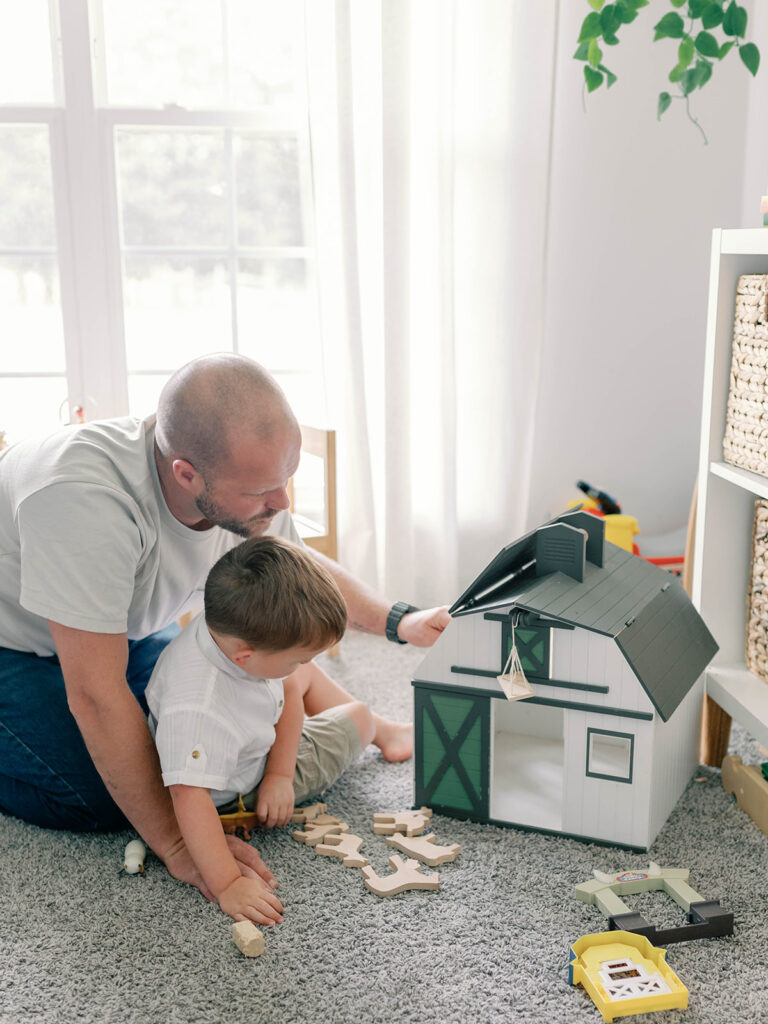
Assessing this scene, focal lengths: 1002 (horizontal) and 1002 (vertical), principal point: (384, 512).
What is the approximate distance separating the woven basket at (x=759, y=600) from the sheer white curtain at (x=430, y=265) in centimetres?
86

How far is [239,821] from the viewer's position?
4.48 ft

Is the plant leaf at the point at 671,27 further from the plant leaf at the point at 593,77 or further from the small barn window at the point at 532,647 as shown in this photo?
the small barn window at the point at 532,647

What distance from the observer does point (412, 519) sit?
236 cm

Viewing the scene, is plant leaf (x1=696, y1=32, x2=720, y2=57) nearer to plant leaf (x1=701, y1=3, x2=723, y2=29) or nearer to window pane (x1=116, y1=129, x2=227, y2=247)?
plant leaf (x1=701, y1=3, x2=723, y2=29)

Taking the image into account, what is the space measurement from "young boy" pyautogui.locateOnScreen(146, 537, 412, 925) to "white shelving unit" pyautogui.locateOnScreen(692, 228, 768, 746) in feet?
2.18

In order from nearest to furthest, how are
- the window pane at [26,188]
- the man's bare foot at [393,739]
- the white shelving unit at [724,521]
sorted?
the white shelving unit at [724,521], the man's bare foot at [393,739], the window pane at [26,188]

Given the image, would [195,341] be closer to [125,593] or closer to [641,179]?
[641,179]

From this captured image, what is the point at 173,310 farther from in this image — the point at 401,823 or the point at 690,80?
the point at 401,823

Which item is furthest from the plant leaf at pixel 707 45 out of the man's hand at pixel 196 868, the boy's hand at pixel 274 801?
the man's hand at pixel 196 868

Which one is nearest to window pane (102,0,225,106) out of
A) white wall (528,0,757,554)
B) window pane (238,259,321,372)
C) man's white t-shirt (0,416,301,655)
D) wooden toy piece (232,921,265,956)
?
window pane (238,259,321,372)

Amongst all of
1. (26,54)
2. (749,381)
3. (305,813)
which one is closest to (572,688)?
(305,813)

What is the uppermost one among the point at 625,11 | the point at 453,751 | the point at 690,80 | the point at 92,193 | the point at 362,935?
the point at 625,11

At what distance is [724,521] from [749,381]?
9.6 inches

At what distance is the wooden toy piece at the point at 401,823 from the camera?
4.51 ft
